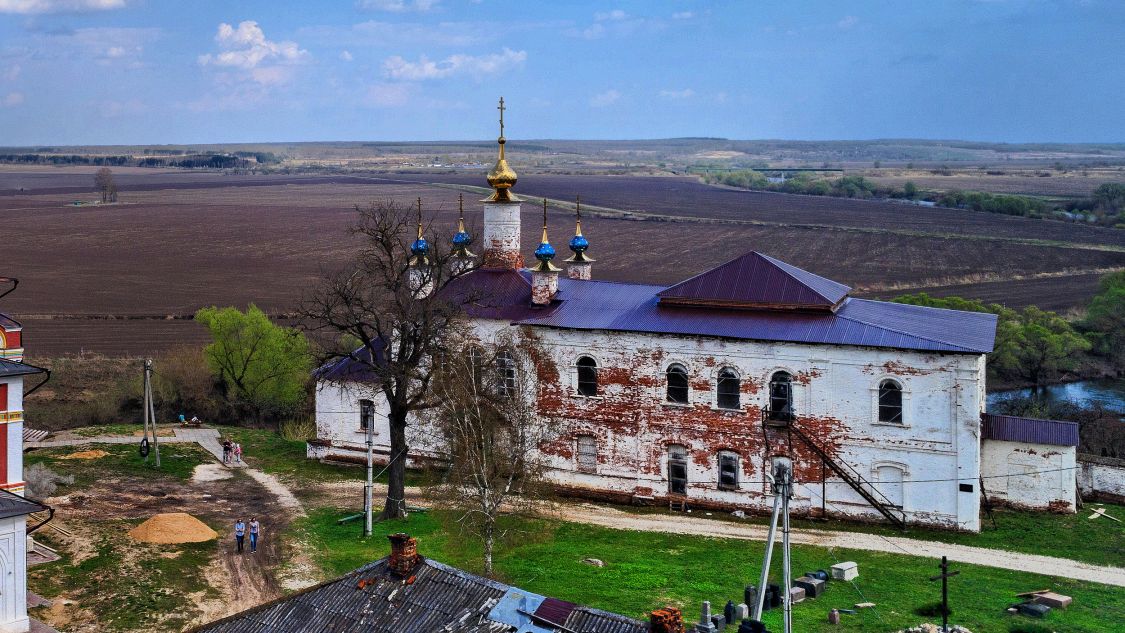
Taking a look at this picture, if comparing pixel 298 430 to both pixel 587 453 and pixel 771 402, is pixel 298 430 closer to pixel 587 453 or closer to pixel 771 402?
pixel 587 453

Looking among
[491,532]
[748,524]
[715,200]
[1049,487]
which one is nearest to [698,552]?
[748,524]

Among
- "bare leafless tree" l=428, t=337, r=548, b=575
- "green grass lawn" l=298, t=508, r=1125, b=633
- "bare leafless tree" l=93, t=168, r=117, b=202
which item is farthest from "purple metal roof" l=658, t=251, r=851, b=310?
"bare leafless tree" l=93, t=168, r=117, b=202

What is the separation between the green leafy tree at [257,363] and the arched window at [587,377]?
60.1 feet

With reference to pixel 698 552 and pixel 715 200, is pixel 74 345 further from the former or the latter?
pixel 715 200

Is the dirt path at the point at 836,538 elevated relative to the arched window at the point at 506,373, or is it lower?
lower

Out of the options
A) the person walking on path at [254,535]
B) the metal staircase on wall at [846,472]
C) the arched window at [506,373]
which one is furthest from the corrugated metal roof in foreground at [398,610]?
the arched window at [506,373]

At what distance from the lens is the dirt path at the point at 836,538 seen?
→ 30562 millimetres

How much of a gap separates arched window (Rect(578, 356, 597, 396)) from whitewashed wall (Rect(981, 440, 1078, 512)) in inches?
451

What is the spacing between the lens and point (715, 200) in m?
175

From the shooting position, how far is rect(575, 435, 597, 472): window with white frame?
37.6 metres

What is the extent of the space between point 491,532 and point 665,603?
170 inches

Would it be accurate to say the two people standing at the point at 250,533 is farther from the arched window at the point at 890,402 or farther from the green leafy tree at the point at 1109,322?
the green leafy tree at the point at 1109,322

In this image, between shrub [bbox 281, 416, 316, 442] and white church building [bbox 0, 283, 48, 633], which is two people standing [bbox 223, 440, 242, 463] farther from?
white church building [bbox 0, 283, 48, 633]

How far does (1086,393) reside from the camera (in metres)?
56.1
